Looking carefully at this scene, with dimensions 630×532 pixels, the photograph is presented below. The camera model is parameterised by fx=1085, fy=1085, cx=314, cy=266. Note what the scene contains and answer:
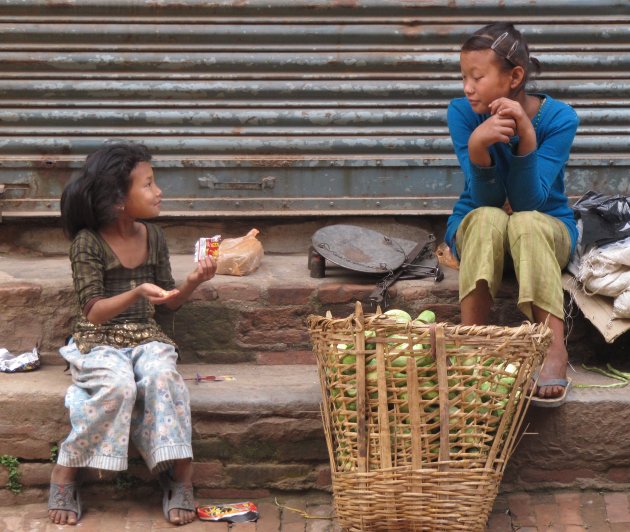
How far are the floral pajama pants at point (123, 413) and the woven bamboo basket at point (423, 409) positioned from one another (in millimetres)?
625

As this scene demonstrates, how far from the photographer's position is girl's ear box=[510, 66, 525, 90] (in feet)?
13.6

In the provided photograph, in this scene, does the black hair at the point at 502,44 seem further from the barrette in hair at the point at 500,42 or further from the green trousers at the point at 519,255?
the green trousers at the point at 519,255

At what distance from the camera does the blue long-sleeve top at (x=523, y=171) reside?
4.08 metres

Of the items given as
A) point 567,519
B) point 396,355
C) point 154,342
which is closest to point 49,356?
point 154,342

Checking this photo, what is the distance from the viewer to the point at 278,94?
17.0 feet

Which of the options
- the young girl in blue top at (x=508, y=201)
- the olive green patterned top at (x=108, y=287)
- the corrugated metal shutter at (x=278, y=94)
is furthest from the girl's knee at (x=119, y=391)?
the corrugated metal shutter at (x=278, y=94)

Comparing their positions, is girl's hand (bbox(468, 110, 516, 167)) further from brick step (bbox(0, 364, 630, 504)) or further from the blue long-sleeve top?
brick step (bbox(0, 364, 630, 504))

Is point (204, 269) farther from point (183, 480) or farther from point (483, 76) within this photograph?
point (483, 76)

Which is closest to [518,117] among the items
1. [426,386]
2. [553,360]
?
[553,360]

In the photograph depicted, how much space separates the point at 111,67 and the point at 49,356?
1.43 meters

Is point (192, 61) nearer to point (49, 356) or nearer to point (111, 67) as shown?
point (111, 67)

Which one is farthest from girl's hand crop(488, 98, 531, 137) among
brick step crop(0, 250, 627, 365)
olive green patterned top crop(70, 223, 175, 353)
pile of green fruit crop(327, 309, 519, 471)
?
olive green patterned top crop(70, 223, 175, 353)

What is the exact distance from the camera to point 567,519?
13.5 feet

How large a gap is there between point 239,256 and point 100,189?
2.69ft
